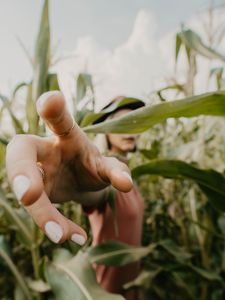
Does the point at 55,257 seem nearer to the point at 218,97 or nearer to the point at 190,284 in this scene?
the point at 218,97

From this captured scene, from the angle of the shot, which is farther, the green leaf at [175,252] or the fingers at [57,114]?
the green leaf at [175,252]

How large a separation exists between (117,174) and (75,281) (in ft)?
1.56

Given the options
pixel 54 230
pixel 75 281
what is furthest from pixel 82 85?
pixel 54 230

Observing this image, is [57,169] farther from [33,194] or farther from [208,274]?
[208,274]

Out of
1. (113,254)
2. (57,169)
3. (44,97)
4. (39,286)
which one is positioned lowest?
(113,254)

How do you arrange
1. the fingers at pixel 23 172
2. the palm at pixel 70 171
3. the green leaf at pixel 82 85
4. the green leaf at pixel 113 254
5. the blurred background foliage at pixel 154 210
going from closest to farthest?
the fingers at pixel 23 172, the palm at pixel 70 171, the blurred background foliage at pixel 154 210, the green leaf at pixel 82 85, the green leaf at pixel 113 254

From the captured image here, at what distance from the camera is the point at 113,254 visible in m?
1.12

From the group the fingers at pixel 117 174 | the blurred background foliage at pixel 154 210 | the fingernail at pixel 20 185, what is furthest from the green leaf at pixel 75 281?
the fingernail at pixel 20 185

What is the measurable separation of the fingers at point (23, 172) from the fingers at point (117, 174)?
85mm

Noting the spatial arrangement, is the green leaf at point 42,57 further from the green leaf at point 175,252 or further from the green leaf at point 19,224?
the green leaf at point 175,252

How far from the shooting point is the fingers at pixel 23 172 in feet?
0.96

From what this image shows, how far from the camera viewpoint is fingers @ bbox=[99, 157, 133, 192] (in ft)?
1.21

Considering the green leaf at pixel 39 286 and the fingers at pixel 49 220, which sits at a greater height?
the fingers at pixel 49 220

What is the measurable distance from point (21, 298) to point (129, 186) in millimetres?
699
